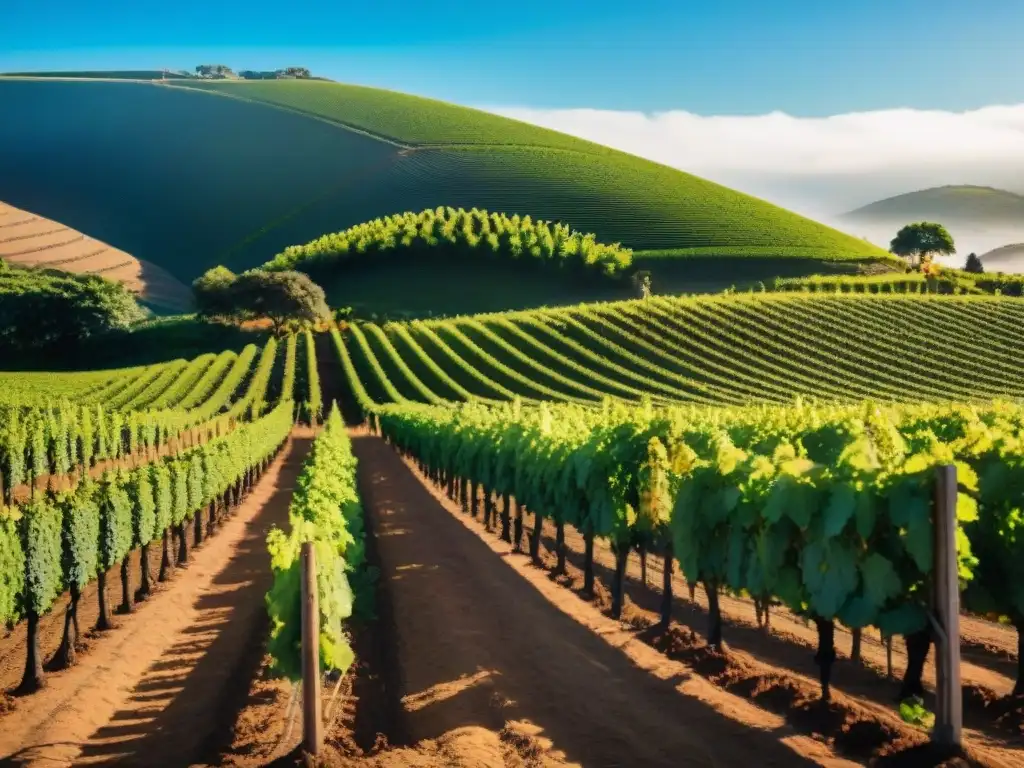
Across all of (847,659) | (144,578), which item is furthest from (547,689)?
(144,578)

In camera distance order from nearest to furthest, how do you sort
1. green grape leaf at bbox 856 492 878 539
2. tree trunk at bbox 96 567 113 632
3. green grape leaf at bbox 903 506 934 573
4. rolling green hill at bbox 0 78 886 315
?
green grape leaf at bbox 903 506 934 573
green grape leaf at bbox 856 492 878 539
tree trunk at bbox 96 567 113 632
rolling green hill at bbox 0 78 886 315

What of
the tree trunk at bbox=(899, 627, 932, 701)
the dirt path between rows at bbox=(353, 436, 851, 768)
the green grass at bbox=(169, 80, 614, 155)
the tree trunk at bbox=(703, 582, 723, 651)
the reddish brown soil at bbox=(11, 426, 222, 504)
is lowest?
the reddish brown soil at bbox=(11, 426, 222, 504)

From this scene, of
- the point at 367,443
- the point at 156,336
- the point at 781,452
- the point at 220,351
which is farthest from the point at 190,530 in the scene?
the point at 156,336

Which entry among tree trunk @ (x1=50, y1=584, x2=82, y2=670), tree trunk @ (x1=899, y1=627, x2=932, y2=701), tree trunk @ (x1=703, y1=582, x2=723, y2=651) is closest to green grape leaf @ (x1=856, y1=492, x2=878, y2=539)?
tree trunk @ (x1=899, y1=627, x2=932, y2=701)

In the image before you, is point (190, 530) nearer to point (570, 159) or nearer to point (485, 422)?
point (485, 422)

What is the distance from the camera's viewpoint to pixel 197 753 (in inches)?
471

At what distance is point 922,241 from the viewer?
146m

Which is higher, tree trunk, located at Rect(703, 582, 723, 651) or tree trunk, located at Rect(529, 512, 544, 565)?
tree trunk, located at Rect(703, 582, 723, 651)

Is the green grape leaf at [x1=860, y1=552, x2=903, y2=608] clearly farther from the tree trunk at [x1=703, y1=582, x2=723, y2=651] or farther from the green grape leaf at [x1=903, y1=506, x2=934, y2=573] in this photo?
the tree trunk at [x1=703, y1=582, x2=723, y2=651]

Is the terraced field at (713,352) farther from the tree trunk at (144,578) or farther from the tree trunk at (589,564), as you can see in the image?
the tree trunk at (144,578)

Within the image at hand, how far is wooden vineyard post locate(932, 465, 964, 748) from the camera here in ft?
30.2

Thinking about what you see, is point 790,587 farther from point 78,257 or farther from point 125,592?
point 78,257

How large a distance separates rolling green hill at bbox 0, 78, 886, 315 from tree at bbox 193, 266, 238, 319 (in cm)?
3755

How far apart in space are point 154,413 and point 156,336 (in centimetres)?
5005
